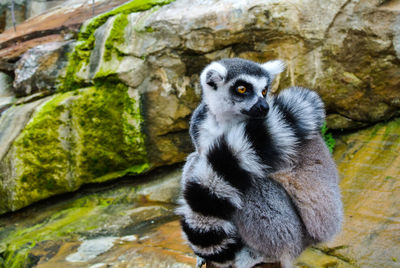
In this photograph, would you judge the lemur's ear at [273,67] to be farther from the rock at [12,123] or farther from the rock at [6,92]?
the rock at [6,92]

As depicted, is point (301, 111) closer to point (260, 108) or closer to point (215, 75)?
point (260, 108)

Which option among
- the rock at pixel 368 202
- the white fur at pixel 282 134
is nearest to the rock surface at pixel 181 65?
the rock at pixel 368 202

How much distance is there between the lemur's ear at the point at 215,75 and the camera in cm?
273

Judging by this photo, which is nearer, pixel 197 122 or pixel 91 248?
pixel 197 122

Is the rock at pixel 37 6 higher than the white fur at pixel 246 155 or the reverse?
higher

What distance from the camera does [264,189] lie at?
6.67 feet

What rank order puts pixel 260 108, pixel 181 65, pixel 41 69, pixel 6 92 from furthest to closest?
1. pixel 6 92
2. pixel 41 69
3. pixel 181 65
4. pixel 260 108

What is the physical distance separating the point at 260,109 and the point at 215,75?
50cm

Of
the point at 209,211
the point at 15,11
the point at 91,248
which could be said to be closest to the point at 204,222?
the point at 209,211

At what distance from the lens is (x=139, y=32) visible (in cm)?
502

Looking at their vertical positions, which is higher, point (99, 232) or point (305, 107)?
point (305, 107)

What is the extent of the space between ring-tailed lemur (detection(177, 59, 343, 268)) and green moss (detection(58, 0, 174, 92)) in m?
3.25

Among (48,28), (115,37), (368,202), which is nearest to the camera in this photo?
(368,202)

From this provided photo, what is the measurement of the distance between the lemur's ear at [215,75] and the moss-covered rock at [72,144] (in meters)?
2.42
